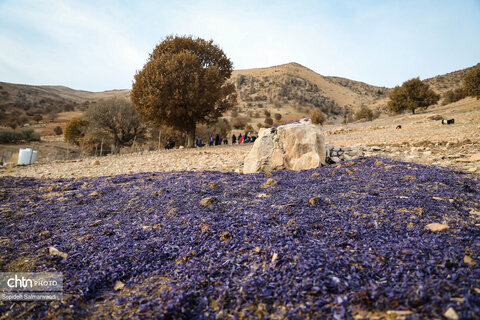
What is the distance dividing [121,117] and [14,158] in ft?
32.2

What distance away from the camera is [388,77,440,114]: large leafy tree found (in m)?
32.1

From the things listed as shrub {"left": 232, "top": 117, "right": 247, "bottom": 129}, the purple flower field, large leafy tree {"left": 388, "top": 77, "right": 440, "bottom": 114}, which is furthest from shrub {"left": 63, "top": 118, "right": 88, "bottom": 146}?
large leafy tree {"left": 388, "top": 77, "right": 440, "bottom": 114}

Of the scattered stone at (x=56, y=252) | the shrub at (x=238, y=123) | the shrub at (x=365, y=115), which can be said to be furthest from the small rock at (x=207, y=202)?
the shrub at (x=365, y=115)

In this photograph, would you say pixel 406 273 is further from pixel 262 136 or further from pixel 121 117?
pixel 121 117

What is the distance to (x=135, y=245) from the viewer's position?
292cm

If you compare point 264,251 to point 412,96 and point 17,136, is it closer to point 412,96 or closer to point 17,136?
point 412,96

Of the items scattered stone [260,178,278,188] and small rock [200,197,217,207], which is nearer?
small rock [200,197,217,207]

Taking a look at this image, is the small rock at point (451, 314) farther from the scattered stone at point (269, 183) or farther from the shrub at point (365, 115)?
the shrub at point (365, 115)

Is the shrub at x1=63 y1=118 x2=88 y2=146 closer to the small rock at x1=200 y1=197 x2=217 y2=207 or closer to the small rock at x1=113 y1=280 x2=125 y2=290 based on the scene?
the small rock at x1=200 y1=197 x2=217 y2=207

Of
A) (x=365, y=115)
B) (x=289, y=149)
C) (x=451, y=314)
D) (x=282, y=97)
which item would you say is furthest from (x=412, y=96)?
(x=451, y=314)

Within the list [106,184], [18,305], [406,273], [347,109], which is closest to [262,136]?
[106,184]

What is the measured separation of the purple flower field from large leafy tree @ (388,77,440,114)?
1352 inches

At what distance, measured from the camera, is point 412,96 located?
3269cm

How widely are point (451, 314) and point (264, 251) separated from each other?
145 cm
